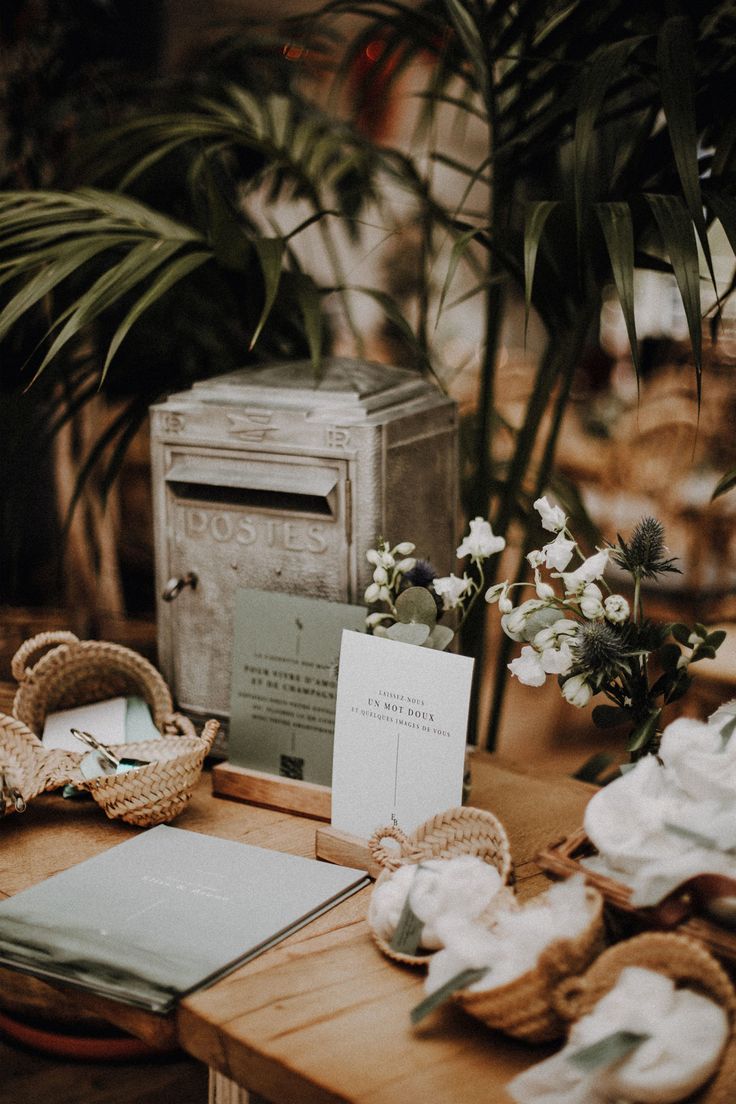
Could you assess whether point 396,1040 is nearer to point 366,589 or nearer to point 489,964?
point 489,964

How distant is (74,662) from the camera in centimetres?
143

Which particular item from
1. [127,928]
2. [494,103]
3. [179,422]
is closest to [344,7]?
[494,103]

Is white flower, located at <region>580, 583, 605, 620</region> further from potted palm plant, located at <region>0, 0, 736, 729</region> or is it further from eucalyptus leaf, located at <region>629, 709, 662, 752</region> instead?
potted palm plant, located at <region>0, 0, 736, 729</region>

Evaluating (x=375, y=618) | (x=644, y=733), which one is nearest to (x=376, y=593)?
(x=375, y=618)

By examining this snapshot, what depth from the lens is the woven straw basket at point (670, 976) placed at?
0.78 meters

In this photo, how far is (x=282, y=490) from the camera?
54.1 inches

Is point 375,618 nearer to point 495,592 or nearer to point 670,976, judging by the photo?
point 495,592

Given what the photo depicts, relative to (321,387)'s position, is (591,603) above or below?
below

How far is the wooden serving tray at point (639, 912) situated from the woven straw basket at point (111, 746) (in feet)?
1.57

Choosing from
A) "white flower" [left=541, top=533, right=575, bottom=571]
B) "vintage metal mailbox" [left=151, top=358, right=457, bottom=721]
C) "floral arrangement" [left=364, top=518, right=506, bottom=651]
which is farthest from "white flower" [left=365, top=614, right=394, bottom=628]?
"white flower" [left=541, top=533, right=575, bottom=571]

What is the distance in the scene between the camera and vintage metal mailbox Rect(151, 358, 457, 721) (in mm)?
1354

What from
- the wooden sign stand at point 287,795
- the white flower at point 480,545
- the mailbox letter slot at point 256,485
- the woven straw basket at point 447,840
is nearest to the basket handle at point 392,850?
the woven straw basket at point 447,840

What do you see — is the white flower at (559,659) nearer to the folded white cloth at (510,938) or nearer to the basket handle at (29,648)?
the folded white cloth at (510,938)

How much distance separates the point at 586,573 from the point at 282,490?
1.50ft
